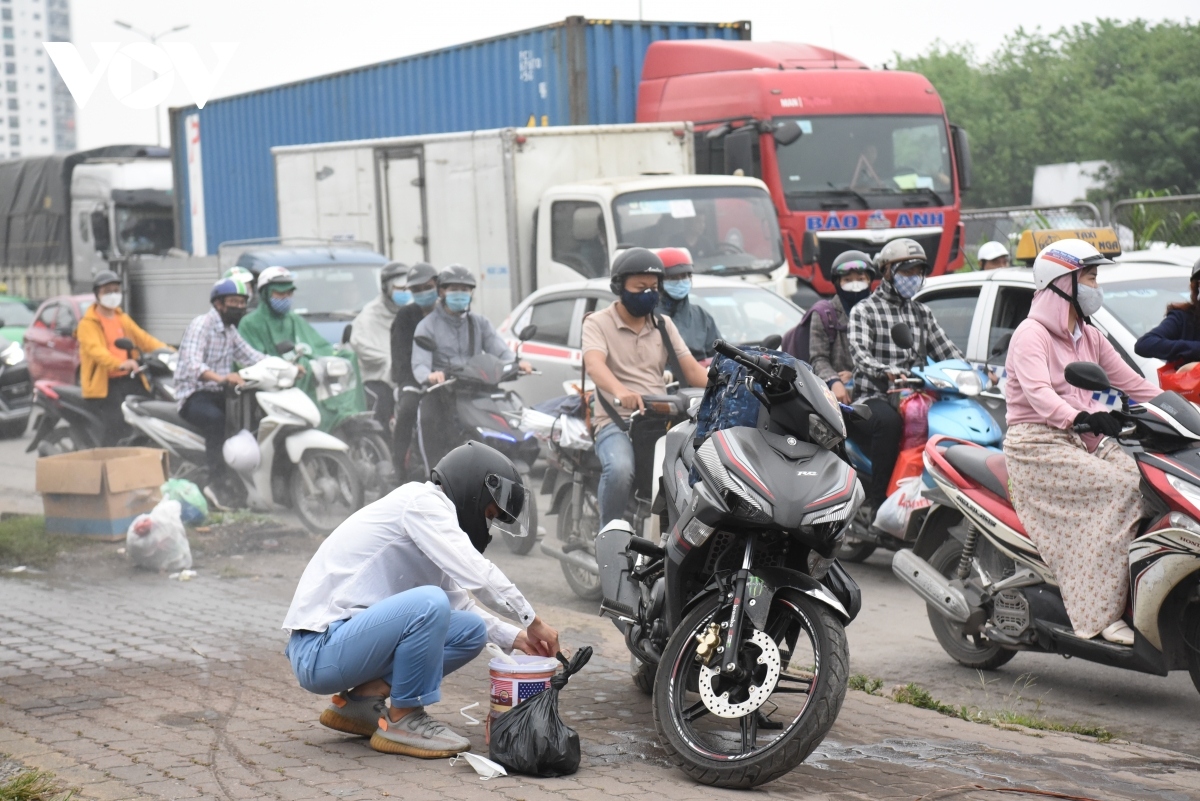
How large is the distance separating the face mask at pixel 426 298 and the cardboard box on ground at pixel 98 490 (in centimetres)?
221

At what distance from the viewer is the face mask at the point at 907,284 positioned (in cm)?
883

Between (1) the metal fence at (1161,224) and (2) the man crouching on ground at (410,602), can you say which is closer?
(2) the man crouching on ground at (410,602)

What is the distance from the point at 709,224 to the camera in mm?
14188

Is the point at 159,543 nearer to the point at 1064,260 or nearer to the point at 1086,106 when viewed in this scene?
the point at 1064,260

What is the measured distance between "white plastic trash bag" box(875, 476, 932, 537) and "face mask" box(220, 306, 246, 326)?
5.22 metres

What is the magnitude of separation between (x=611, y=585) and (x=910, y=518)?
259cm

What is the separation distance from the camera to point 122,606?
785 centimetres

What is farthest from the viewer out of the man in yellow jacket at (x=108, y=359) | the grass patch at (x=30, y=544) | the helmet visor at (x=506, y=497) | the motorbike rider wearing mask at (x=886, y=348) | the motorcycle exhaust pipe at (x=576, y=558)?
the man in yellow jacket at (x=108, y=359)

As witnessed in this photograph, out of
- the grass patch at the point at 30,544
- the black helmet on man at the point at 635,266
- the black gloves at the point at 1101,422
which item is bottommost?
the grass patch at the point at 30,544

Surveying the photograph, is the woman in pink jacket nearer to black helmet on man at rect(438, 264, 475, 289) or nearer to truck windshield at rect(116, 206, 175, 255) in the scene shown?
black helmet on man at rect(438, 264, 475, 289)

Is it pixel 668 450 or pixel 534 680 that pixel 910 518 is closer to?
pixel 668 450

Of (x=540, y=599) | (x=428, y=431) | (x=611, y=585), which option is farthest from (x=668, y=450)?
(x=428, y=431)

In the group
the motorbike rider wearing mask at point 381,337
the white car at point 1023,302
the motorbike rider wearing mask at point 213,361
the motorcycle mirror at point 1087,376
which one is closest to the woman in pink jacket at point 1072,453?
the motorcycle mirror at point 1087,376

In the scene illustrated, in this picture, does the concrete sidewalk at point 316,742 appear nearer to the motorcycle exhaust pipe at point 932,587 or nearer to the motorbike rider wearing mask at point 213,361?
the motorcycle exhaust pipe at point 932,587
